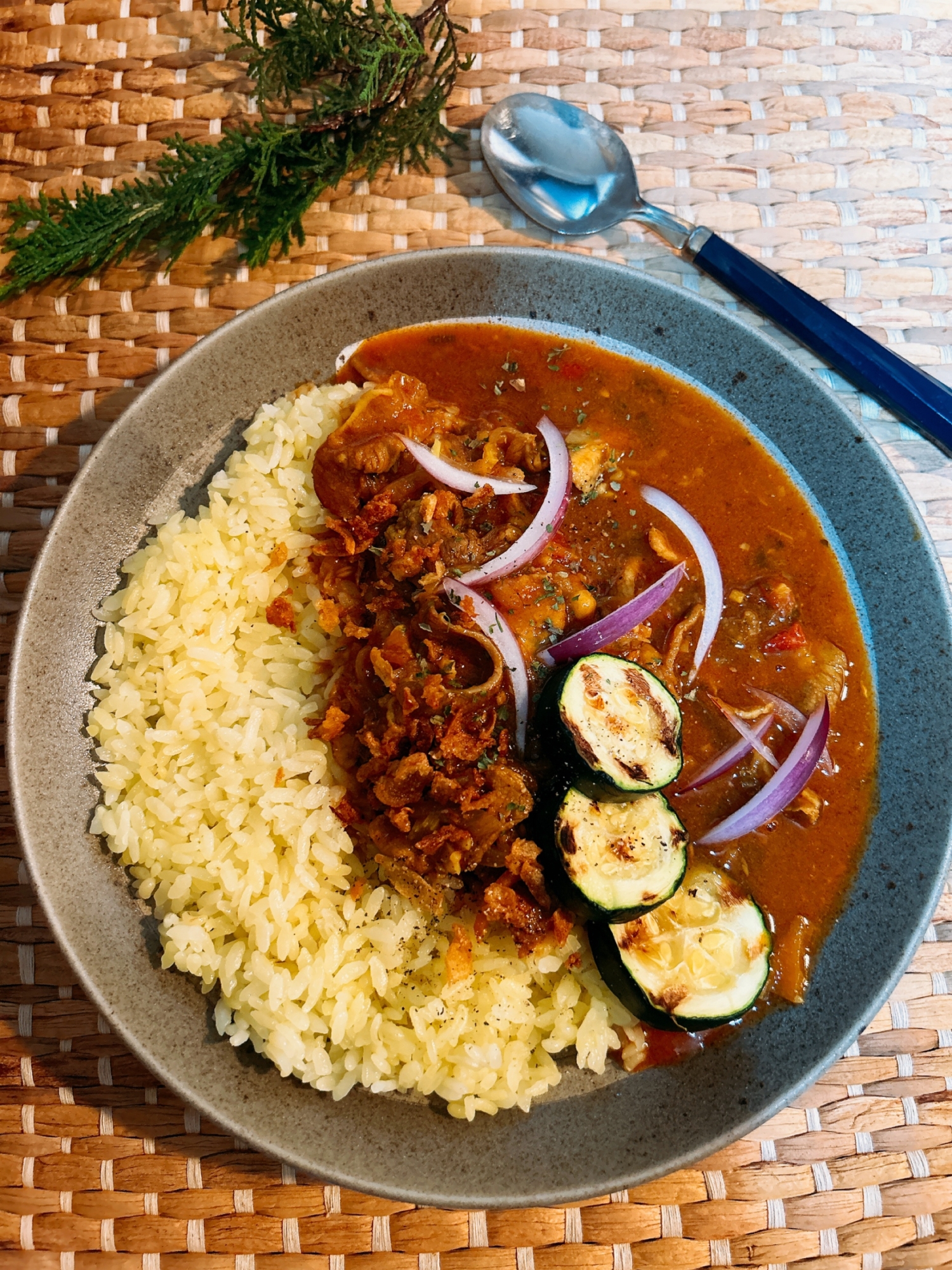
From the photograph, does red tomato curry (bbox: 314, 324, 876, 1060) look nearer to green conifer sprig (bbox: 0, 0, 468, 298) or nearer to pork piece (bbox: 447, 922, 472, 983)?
pork piece (bbox: 447, 922, 472, 983)

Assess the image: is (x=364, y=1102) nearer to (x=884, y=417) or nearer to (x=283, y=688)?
(x=283, y=688)

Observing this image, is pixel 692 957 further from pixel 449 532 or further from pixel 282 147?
pixel 282 147

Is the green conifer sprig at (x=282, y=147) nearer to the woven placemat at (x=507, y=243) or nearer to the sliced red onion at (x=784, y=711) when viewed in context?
the woven placemat at (x=507, y=243)

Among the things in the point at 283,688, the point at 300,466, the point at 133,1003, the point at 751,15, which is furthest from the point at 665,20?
the point at 133,1003

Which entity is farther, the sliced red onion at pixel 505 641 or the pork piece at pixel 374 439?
the pork piece at pixel 374 439

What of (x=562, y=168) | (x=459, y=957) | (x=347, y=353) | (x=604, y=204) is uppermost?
(x=562, y=168)

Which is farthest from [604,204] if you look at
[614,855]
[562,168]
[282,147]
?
[614,855]

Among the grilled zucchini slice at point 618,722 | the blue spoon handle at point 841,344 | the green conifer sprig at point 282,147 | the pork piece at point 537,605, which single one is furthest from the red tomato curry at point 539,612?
the green conifer sprig at point 282,147
